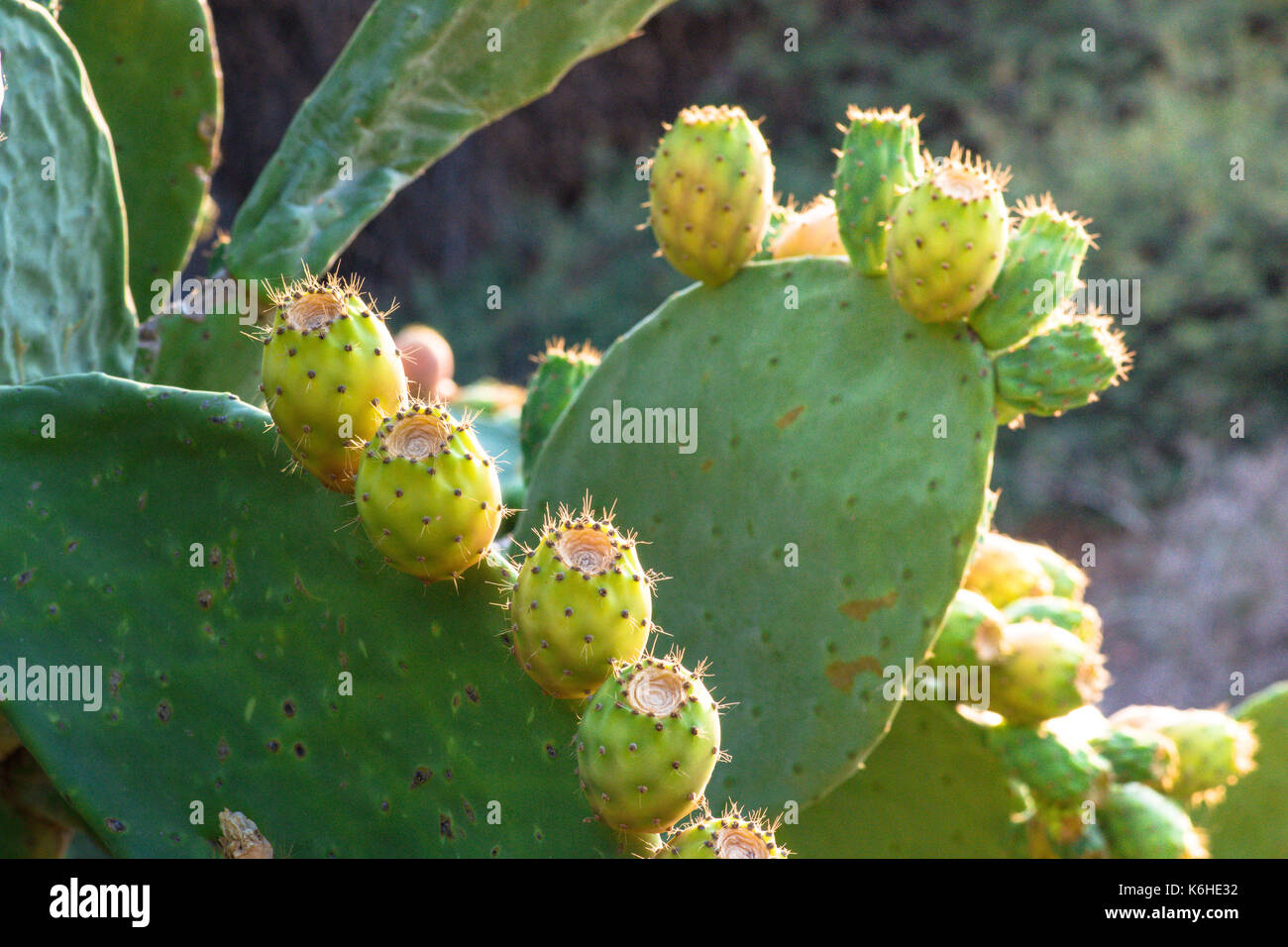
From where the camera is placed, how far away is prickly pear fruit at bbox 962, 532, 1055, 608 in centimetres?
Result: 151

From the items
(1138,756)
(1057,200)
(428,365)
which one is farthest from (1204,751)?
(1057,200)

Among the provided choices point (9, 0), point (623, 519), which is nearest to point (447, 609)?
point (623, 519)

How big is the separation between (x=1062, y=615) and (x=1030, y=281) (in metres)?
0.45

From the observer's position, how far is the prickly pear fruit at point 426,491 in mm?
734

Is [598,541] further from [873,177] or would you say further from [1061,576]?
[1061,576]

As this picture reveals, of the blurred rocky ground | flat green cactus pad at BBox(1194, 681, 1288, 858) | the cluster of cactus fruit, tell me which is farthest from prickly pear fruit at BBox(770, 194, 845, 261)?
the blurred rocky ground

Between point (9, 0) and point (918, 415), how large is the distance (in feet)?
2.99

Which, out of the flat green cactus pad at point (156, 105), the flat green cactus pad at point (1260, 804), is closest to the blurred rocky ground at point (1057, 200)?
the flat green cactus pad at point (1260, 804)

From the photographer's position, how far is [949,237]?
1102 millimetres

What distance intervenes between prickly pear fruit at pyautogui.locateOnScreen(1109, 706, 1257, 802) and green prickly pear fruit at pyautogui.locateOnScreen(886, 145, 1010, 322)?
690 mm

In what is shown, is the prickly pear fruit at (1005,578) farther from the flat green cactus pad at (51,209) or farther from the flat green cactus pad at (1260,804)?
the flat green cactus pad at (51,209)

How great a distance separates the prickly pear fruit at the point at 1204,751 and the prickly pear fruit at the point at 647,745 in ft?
3.28

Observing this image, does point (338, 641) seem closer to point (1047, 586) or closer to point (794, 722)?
point (794, 722)

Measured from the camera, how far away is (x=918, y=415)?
1.19 meters
